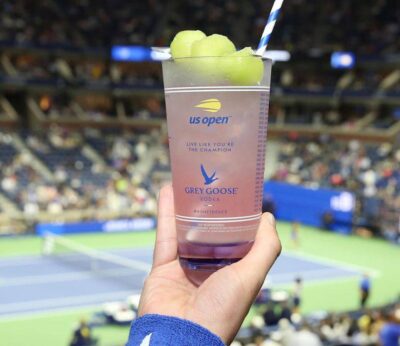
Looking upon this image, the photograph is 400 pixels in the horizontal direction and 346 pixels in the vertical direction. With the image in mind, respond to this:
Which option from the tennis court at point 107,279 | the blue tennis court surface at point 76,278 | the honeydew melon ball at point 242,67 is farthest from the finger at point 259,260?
the blue tennis court surface at point 76,278

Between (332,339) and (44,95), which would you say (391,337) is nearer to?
(332,339)

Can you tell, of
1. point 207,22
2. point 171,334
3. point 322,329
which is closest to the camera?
point 171,334

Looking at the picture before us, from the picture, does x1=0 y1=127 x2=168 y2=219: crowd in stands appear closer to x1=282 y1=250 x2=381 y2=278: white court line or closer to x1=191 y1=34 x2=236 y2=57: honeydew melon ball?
x1=282 y1=250 x2=381 y2=278: white court line

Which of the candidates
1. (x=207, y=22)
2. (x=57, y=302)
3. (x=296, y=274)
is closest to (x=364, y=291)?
(x=296, y=274)

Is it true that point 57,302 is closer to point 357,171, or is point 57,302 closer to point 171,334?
point 171,334

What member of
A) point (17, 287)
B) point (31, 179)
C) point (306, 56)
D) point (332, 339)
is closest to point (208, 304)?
point (332, 339)

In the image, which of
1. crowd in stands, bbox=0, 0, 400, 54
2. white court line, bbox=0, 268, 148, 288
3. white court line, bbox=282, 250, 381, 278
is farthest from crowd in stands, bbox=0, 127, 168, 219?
white court line, bbox=282, 250, 381, 278
